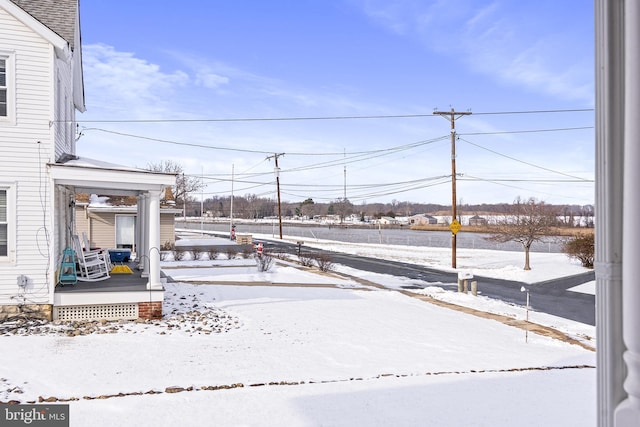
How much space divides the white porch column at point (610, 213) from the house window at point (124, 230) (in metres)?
26.1

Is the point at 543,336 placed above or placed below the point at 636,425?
below

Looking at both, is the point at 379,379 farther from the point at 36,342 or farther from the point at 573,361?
the point at 36,342

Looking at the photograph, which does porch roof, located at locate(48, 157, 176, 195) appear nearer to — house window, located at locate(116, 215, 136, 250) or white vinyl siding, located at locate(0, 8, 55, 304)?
white vinyl siding, located at locate(0, 8, 55, 304)

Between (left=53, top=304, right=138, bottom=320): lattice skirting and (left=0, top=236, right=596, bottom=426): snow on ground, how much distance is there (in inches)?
20.4

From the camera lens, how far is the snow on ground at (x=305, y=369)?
496 centimetres

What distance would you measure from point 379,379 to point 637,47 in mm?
5335

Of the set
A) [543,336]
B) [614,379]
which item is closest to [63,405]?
[614,379]

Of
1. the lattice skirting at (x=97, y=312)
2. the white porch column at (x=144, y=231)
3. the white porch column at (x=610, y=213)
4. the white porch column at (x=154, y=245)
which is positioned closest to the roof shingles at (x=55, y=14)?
the white porch column at (x=154, y=245)

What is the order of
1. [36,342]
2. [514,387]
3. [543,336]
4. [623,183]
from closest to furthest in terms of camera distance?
1. [623,183]
2. [514,387]
3. [36,342]
4. [543,336]

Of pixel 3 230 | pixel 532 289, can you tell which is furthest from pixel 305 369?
pixel 532 289

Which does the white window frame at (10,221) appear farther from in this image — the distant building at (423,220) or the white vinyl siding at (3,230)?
the distant building at (423,220)

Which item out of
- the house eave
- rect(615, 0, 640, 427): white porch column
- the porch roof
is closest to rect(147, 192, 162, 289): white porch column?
the porch roof

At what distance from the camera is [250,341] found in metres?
8.51

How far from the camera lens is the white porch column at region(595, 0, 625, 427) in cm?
200
